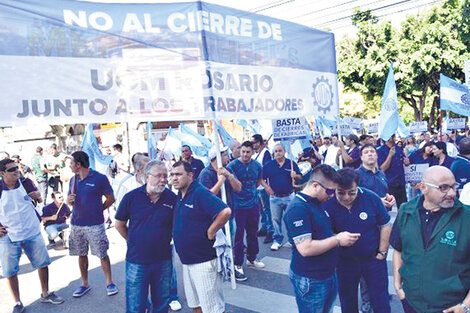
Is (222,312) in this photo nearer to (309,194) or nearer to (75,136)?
(309,194)

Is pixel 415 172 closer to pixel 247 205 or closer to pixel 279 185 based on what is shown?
pixel 279 185

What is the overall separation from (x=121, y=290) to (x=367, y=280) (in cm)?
345

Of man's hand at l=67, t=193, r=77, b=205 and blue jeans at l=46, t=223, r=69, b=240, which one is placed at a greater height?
man's hand at l=67, t=193, r=77, b=205

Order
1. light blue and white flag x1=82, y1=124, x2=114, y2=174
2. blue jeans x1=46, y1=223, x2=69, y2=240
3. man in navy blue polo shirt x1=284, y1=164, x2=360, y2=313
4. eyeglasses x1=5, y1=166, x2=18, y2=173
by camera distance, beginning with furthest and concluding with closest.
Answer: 1. light blue and white flag x1=82, y1=124, x2=114, y2=174
2. blue jeans x1=46, y1=223, x2=69, y2=240
3. eyeglasses x1=5, y1=166, x2=18, y2=173
4. man in navy blue polo shirt x1=284, y1=164, x2=360, y2=313

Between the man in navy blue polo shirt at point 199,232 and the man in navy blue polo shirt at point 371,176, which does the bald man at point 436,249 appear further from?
the man in navy blue polo shirt at point 371,176

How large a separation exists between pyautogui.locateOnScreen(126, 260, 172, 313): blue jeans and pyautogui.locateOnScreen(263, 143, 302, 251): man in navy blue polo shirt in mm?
3207

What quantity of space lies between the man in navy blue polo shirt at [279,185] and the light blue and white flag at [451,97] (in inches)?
153

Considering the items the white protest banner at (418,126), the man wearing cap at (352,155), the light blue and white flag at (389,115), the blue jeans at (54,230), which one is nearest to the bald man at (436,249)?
the light blue and white flag at (389,115)

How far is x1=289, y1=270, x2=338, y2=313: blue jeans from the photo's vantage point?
3.13 m

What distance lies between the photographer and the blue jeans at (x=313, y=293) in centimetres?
313

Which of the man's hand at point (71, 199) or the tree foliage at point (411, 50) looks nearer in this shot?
the man's hand at point (71, 199)

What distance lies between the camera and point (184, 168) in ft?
12.0

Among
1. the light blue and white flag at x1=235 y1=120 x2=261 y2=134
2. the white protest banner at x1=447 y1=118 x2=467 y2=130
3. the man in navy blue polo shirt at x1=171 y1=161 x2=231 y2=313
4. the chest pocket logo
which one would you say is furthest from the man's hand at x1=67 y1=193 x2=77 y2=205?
the white protest banner at x1=447 y1=118 x2=467 y2=130

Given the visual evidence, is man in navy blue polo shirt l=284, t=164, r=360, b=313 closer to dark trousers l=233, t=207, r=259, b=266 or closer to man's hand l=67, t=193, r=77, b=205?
dark trousers l=233, t=207, r=259, b=266
